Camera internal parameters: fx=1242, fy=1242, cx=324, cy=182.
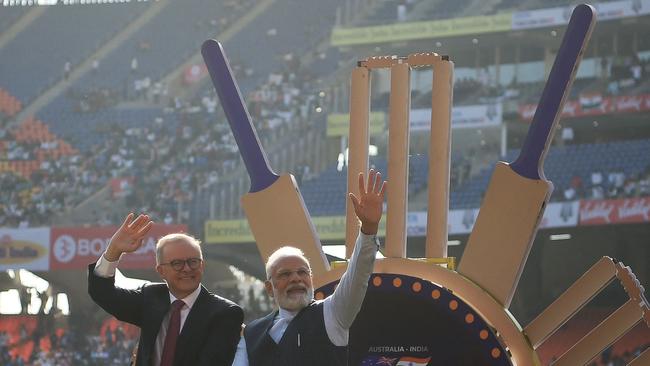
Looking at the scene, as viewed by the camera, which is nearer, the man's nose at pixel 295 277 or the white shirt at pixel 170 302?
the man's nose at pixel 295 277

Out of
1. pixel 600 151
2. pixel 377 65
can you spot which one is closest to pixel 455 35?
pixel 600 151

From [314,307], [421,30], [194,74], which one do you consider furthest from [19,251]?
[314,307]

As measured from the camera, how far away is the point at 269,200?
12.3 ft

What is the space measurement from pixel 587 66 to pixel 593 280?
22.3 m

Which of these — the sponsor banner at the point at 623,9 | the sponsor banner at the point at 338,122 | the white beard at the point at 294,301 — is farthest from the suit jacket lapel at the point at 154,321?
the sponsor banner at the point at 623,9

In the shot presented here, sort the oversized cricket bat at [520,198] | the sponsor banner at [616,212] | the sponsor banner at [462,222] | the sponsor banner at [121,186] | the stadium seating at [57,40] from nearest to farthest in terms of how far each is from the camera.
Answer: the oversized cricket bat at [520,198] < the sponsor banner at [616,212] < the sponsor banner at [462,222] < the sponsor banner at [121,186] < the stadium seating at [57,40]

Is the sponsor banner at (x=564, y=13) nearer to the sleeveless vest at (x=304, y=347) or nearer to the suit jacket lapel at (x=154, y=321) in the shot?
the suit jacket lapel at (x=154, y=321)

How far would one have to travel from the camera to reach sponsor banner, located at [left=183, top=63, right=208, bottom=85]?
90.4 feet

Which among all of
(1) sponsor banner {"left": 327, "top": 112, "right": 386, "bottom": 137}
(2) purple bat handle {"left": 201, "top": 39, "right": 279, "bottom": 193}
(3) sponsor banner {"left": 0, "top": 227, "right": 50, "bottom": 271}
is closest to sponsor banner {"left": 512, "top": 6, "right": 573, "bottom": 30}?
(1) sponsor banner {"left": 327, "top": 112, "right": 386, "bottom": 137}

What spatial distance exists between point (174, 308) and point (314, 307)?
0.36 meters

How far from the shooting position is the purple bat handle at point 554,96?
11.1 feet

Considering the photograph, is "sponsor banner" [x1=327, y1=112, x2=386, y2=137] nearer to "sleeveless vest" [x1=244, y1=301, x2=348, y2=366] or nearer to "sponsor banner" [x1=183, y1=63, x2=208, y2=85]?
"sponsor banner" [x1=183, y1=63, x2=208, y2=85]

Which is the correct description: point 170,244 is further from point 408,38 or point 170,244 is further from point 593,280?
point 408,38

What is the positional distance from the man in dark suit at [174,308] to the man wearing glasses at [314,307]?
11 cm
